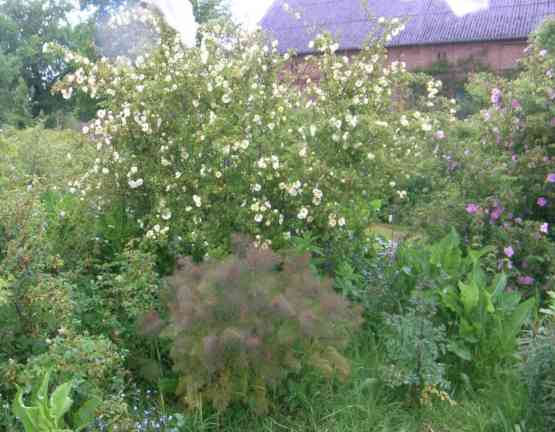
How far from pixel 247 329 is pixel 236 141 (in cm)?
129

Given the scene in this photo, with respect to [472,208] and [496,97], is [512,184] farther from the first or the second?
[496,97]

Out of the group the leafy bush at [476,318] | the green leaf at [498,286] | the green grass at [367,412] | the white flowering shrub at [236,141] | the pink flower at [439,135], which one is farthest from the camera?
the pink flower at [439,135]

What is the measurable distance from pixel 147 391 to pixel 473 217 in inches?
110

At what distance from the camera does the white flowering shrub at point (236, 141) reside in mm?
3641

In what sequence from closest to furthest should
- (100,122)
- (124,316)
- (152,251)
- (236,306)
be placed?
1. (236,306)
2. (124,316)
3. (152,251)
4. (100,122)

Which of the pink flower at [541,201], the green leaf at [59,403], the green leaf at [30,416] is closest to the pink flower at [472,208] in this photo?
the pink flower at [541,201]

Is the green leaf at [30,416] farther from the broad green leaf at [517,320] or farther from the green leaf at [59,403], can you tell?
the broad green leaf at [517,320]

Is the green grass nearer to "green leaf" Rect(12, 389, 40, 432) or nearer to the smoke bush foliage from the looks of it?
the smoke bush foliage

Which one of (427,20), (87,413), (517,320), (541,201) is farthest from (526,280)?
(427,20)

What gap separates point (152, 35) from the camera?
4270mm

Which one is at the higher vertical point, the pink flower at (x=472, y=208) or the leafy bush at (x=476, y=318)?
the pink flower at (x=472, y=208)

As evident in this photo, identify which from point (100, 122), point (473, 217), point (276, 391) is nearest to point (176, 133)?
point (100, 122)

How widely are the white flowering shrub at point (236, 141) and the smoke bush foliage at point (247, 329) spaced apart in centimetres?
86

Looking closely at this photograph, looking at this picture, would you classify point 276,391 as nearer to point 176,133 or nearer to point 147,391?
point 147,391
